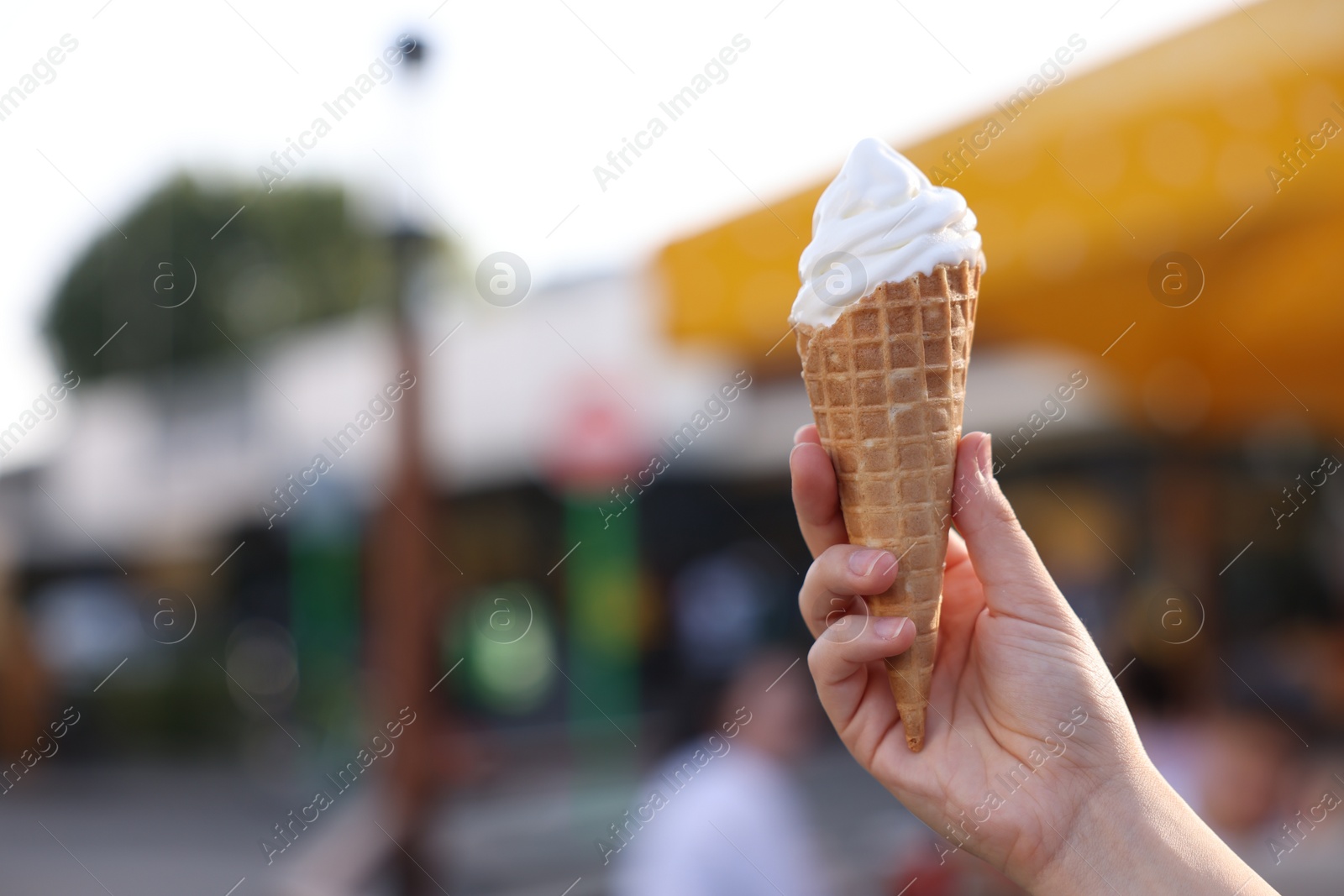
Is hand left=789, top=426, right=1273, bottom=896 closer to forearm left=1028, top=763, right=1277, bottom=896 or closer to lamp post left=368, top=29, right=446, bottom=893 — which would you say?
forearm left=1028, top=763, right=1277, bottom=896

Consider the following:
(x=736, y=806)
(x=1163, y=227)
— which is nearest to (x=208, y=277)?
(x=736, y=806)

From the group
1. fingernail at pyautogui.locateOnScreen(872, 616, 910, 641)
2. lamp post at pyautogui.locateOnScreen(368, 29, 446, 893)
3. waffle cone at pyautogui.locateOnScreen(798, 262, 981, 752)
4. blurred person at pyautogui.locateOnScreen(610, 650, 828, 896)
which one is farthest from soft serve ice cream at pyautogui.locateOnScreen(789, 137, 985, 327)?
lamp post at pyautogui.locateOnScreen(368, 29, 446, 893)

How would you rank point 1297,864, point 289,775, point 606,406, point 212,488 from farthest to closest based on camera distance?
1. point 212,488
2. point 289,775
3. point 606,406
4. point 1297,864

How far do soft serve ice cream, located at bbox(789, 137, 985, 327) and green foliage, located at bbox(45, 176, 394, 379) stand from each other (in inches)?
927

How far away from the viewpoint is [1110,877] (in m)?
1.41

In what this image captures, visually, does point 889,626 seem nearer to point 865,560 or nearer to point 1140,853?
Result: point 865,560

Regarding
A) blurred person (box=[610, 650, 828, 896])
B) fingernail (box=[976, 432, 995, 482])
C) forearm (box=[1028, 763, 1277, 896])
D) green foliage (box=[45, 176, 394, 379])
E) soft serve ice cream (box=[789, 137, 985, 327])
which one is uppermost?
green foliage (box=[45, 176, 394, 379])

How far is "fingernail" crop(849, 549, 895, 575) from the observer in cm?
151

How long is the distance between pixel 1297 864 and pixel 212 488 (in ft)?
53.0

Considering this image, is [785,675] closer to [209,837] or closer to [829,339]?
[829,339]

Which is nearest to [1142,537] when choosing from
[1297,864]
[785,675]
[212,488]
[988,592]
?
[1297,864]

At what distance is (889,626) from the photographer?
152cm

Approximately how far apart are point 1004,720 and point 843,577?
37 centimetres

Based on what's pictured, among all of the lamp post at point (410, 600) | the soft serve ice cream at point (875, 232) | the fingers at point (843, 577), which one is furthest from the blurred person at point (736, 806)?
the soft serve ice cream at point (875, 232)
